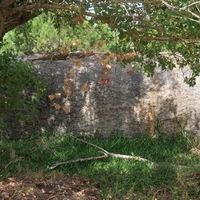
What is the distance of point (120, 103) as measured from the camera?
7605 mm

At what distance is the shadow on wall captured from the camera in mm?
7539

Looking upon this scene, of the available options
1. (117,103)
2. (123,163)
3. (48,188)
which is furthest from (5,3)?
(117,103)

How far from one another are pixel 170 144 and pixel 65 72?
2.11 m

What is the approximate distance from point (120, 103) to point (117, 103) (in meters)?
0.05

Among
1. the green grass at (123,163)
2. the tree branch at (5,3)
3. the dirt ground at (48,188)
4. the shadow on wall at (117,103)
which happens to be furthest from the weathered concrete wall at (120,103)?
the tree branch at (5,3)

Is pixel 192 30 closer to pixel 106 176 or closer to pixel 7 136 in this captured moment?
pixel 106 176

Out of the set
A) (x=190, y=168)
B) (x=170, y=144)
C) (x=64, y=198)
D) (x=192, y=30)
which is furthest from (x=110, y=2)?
(x=170, y=144)

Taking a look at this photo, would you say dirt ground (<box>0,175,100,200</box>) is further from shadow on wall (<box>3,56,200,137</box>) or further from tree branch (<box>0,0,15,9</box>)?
shadow on wall (<box>3,56,200,137</box>)

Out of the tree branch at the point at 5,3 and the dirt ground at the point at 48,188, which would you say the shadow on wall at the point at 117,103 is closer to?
the dirt ground at the point at 48,188

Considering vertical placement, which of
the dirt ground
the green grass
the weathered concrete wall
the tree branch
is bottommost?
the dirt ground

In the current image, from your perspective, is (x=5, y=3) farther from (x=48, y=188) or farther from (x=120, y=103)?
(x=120, y=103)

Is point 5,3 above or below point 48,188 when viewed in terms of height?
above

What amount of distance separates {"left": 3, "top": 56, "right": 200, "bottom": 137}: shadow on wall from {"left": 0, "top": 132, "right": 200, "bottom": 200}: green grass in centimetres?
24

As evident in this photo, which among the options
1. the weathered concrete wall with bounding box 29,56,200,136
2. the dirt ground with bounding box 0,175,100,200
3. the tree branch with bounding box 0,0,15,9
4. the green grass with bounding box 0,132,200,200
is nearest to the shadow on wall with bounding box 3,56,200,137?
the weathered concrete wall with bounding box 29,56,200,136
